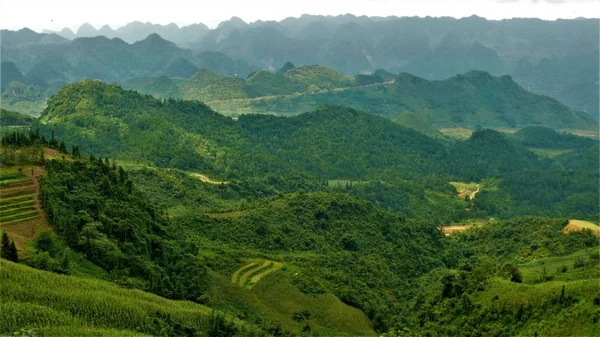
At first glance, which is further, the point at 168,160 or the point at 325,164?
the point at 325,164

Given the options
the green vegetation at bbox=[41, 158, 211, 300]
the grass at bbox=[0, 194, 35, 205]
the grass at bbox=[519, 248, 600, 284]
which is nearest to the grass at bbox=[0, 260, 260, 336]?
the green vegetation at bbox=[41, 158, 211, 300]

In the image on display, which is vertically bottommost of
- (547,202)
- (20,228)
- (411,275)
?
(547,202)

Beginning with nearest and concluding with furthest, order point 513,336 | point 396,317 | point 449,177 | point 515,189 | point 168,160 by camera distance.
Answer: point 513,336
point 396,317
point 168,160
point 515,189
point 449,177

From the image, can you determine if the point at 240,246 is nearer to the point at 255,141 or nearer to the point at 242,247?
the point at 242,247

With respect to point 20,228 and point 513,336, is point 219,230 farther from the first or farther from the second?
point 513,336

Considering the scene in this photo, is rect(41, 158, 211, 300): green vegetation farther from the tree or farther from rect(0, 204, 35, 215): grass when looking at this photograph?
the tree

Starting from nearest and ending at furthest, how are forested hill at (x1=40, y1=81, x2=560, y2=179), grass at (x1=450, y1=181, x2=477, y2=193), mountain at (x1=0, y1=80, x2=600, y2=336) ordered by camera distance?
1. mountain at (x1=0, y1=80, x2=600, y2=336)
2. forested hill at (x1=40, y1=81, x2=560, y2=179)
3. grass at (x1=450, y1=181, x2=477, y2=193)

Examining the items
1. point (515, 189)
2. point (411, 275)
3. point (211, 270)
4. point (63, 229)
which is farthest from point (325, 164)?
point (63, 229)
